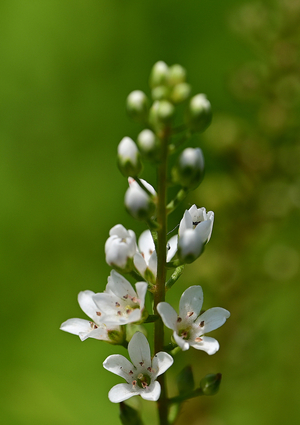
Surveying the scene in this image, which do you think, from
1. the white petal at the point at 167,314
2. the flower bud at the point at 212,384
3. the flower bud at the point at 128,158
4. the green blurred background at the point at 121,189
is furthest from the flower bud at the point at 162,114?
the green blurred background at the point at 121,189

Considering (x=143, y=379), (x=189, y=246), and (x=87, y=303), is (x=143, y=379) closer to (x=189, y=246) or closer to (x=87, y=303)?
(x=87, y=303)

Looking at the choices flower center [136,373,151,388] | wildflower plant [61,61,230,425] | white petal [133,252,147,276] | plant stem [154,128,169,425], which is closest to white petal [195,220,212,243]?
wildflower plant [61,61,230,425]

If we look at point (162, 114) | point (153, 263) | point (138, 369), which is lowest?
point (138, 369)

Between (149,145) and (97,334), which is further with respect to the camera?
(97,334)

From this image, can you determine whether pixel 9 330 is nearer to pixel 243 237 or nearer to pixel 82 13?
Answer: pixel 243 237

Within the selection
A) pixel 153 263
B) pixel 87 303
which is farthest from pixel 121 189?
pixel 153 263

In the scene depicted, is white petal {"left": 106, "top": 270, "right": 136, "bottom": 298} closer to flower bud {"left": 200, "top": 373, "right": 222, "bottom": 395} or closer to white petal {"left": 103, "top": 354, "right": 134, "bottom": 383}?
white petal {"left": 103, "top": 354, "right": 134, "bottom": 383}

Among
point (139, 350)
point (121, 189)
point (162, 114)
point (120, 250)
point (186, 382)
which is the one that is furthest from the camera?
point (121, 189)
